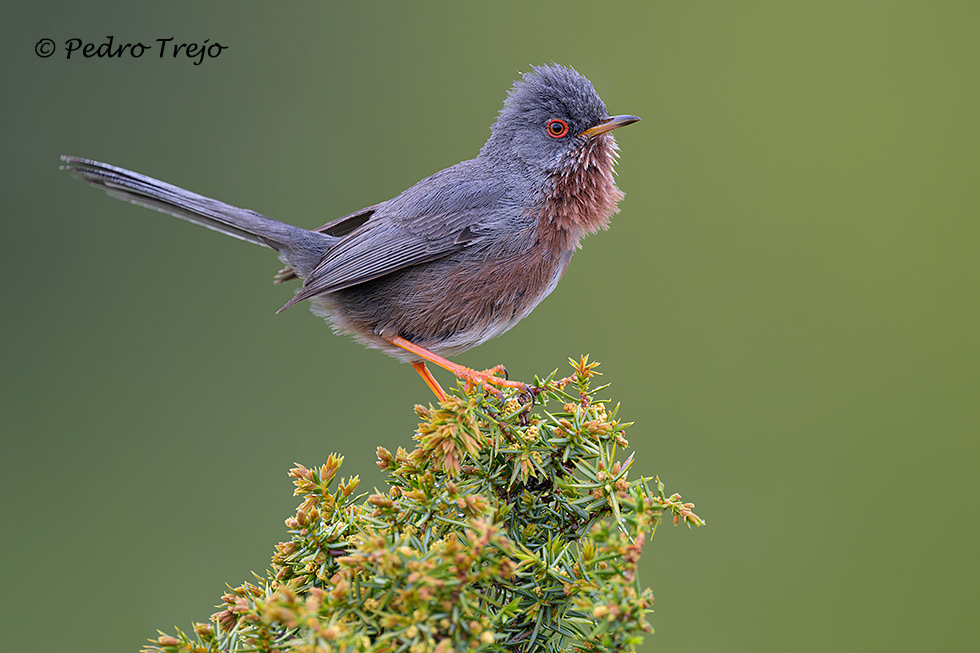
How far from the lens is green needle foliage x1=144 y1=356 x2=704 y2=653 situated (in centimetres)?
121

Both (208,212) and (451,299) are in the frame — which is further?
(208,212)

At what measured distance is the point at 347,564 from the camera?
4.12ft

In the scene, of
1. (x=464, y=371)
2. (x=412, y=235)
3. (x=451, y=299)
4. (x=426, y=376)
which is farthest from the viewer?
(x=426, y=376)

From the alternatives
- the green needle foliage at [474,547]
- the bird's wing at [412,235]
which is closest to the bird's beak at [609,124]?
the bird's wing at [412,235]

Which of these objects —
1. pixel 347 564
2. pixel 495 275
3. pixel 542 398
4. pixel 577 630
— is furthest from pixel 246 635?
pixel 495 275

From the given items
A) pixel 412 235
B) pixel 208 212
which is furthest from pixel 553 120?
pixel 208 212

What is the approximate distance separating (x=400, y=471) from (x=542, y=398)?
0.37 meters

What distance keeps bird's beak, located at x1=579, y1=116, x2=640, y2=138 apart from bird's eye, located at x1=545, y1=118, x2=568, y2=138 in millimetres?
68

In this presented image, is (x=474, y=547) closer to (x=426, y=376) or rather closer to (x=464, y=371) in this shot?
(x=464, y=371)

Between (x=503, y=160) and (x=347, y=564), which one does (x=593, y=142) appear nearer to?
(x=503, y=160)

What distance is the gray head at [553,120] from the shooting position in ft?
8.90

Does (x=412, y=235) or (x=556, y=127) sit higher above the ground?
(x=556, y=127)

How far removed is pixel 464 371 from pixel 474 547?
44.3 inches

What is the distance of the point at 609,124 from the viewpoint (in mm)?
2666
